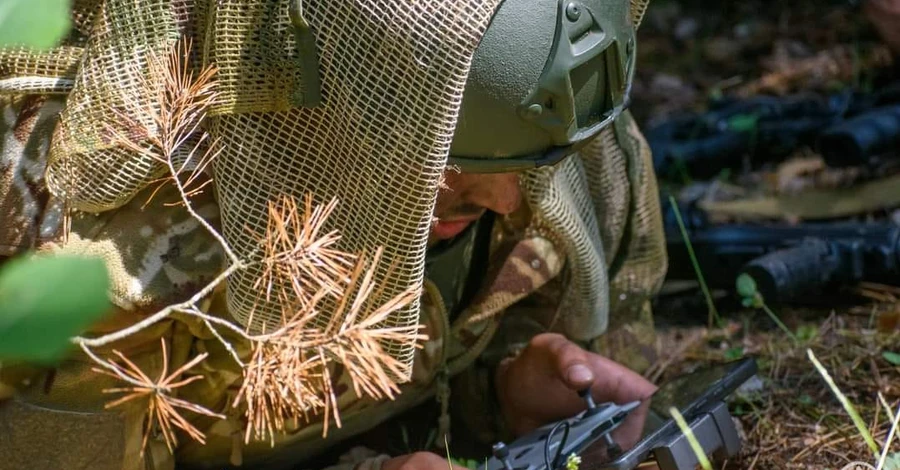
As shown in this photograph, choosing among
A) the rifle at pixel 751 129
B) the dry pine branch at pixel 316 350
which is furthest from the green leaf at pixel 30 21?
the rifle at pixel 751 129

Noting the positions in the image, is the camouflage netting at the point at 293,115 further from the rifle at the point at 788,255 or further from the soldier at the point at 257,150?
the rifle at the point at 788,255

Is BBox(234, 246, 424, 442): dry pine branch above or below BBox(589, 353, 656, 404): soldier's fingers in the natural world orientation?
above

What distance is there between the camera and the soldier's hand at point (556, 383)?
184 centimetres

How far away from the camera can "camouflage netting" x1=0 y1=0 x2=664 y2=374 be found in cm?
126

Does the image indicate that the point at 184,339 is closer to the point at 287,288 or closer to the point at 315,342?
the point at 287,288

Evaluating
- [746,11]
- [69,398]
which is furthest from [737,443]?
[746,11]

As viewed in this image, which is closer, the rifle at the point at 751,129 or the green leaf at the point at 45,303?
the green leaf at the point at 45,303

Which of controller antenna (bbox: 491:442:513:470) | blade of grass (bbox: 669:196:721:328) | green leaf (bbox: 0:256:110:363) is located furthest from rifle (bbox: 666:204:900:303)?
green leaf (bbox: 0:256:110:363)

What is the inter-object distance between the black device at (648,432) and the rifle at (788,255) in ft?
1.65

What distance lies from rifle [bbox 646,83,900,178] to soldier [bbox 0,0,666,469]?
1423 millimetres

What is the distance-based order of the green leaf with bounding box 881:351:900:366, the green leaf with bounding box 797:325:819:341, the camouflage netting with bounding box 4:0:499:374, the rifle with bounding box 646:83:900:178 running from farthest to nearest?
the rifle with bounding box 646:83:900:178 < the green leaf with bounding box 797:325:819:341 < the green leaf with bounding box 881:351:900:366 < the camouflage netting with bounding box 4:0:499:374

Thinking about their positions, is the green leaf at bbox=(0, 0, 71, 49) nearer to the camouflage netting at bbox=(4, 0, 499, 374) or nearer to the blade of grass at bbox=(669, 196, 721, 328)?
the camouflage netting at bbox=(4, 0, 499, 374)

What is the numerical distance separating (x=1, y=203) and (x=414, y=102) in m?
0.55

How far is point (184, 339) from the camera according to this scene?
1533 mm
